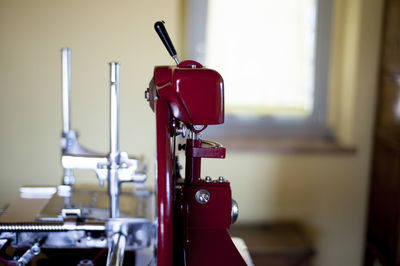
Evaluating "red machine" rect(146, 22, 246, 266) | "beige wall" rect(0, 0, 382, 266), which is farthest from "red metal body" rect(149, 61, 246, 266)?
"beige wall" rect(0, 0, 382, 266)

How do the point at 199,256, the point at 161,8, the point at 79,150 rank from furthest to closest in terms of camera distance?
the point at 161,8
the point at 79,150
the point at 199,256

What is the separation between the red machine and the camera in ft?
3.34

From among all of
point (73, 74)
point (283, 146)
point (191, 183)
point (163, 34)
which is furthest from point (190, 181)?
point (283, 146)

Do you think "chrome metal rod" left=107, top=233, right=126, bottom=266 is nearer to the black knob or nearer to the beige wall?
the black knob

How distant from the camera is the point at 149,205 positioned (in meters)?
1.51

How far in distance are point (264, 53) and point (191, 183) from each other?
1.89 metres

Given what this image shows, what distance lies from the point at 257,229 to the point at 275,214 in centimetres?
17

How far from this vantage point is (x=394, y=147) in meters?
2.71

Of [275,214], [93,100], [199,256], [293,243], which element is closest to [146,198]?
[199,256]

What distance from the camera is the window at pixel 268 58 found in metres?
2.88

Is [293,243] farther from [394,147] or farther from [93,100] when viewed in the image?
[93,100]

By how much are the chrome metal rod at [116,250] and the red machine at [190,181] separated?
0.46ft

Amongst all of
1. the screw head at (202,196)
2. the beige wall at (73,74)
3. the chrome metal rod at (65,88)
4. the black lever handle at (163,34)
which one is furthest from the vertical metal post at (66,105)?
the beige wall at (73,74)

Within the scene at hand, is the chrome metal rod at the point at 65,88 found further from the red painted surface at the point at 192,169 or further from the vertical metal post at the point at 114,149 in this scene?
the red painted surface at the point at 192,169
